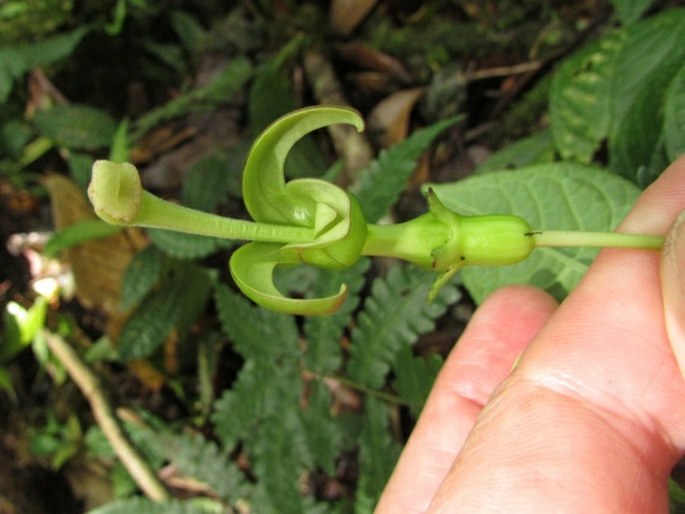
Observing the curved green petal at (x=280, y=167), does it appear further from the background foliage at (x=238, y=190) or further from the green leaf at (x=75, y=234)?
the green leaf at (x=75, y=234)

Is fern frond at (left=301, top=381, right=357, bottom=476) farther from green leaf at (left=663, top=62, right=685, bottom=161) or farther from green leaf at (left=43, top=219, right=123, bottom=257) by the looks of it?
green leaf at (left=663, top=62, right=685, bottom=161)

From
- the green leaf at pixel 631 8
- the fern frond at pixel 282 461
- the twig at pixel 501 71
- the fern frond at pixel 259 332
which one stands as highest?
the green leaf at pixel 631 8

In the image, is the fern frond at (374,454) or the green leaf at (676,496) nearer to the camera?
the green leaf at (676,496)

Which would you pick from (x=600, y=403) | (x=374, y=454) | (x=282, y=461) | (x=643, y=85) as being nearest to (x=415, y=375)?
(x=374, y=454)

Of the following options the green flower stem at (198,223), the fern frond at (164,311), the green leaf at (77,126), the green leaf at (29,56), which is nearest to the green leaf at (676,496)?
the green flower stem at (198,223)

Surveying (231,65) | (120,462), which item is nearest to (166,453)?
(120,462)

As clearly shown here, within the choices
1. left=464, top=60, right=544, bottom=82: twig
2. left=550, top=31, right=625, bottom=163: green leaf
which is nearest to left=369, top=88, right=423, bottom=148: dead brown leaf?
left=464, top=60, right=544, bottom=82: twig

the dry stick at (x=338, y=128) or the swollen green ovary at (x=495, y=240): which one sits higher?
the swollen green ovary at (x=495, y=240)
